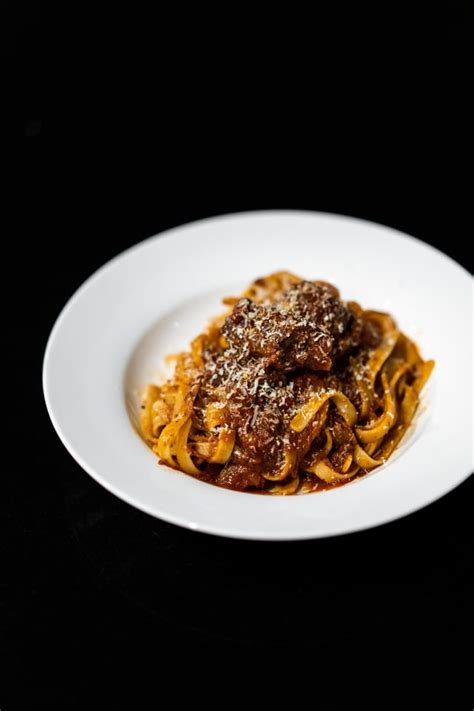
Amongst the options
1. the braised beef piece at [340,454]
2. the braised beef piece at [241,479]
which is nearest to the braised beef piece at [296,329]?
the braised beef piece at [340,454]

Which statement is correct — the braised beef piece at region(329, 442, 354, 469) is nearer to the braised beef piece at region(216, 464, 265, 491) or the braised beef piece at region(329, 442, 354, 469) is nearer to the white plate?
the white plate

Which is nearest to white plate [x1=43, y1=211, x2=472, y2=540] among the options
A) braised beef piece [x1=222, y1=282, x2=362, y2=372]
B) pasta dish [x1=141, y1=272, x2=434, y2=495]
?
pasta dish [x1=141, y1=272, x2=434, y2=495]

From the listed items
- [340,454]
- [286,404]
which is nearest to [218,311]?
[286,404]

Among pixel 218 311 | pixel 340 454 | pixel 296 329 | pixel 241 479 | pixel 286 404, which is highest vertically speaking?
pixel 218 311

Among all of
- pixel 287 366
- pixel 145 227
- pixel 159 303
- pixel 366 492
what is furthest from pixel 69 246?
pixel 366 492

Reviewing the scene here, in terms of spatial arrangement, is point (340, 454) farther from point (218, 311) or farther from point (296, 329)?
point (218, 311)

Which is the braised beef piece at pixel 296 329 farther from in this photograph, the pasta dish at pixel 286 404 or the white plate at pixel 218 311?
the white plate at pixel 218 311
